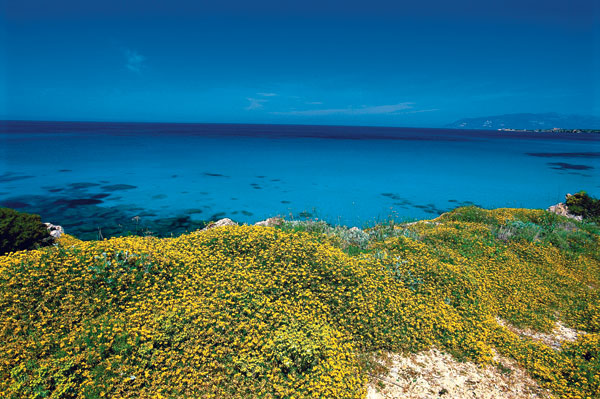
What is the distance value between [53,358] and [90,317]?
1.01m

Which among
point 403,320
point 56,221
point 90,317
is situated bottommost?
point 56,221

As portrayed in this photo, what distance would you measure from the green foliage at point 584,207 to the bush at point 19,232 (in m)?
28.7

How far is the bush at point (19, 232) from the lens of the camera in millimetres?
10055

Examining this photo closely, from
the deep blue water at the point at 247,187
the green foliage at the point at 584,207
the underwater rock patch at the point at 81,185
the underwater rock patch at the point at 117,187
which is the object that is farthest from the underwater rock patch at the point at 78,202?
the green foliage at the point at 584,207

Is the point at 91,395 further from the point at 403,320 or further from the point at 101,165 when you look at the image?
the point at 101,165

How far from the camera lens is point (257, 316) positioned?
6.86 metres

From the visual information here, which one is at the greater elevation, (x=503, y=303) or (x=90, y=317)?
(x=90, y=317)

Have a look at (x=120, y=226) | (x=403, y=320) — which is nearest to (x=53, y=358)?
(x=403, y=320)

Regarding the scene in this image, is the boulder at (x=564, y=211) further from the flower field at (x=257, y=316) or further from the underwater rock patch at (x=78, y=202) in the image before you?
the underwater rock patch at (x=78, y=202)

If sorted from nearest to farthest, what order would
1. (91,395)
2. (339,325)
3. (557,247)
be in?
(91,395)
(339,325)
(557,247)

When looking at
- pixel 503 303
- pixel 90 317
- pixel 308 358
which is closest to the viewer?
pixel 308 358

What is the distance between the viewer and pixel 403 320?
759 cm

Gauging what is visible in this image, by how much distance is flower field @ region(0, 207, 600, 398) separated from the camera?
572cm

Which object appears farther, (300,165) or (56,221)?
(300,165)
